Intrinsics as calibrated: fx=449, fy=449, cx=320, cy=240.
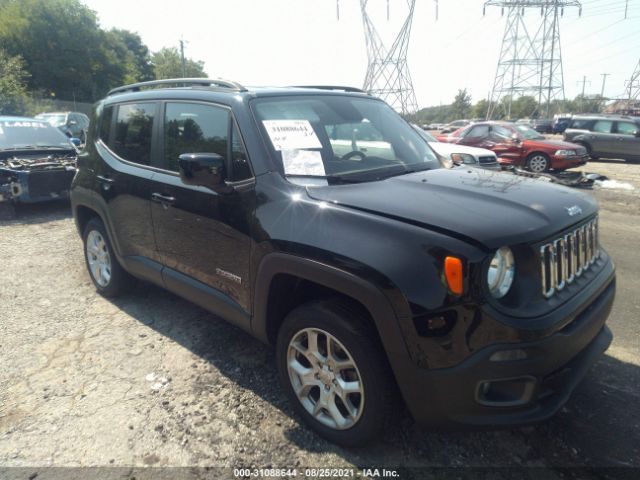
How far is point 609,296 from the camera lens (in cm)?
256

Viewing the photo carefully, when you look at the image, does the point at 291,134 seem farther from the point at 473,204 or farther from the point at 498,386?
the point at 498,386

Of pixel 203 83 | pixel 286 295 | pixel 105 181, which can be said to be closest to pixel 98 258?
pixel 105 181

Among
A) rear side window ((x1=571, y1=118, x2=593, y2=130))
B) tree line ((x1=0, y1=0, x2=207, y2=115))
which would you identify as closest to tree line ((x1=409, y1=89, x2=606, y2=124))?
rear side window ((x1=571, y1=118, x2=593, y2=130))

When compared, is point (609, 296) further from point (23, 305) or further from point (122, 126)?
point (23, 305)

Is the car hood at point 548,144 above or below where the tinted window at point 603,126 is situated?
below

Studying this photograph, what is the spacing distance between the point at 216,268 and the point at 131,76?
167 feet

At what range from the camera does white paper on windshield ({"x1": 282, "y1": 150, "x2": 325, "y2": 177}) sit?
8.71 ft

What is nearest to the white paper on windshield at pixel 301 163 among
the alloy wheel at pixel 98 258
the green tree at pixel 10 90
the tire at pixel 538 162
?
the alloy wheel at pixel 98 258

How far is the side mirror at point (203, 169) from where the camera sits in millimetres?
2617

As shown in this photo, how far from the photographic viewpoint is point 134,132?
373 cm

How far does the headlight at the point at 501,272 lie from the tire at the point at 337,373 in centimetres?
60

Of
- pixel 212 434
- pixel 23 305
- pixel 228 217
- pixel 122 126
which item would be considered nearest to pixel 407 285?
pixel 228 217

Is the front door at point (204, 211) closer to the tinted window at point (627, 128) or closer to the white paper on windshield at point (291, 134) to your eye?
the white paper on windshield at point (291, 134)

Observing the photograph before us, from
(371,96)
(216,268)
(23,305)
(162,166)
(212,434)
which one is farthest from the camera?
(23,305)
